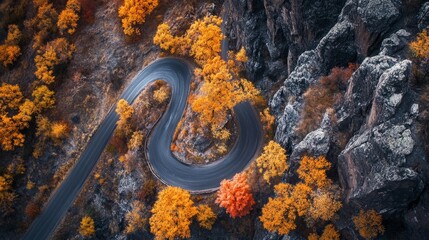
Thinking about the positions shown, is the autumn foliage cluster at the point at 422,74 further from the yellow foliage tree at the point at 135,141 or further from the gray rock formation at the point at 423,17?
the yellow foliage tree at the point at 135,141

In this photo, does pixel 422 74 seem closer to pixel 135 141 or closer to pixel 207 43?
pixel 207 43

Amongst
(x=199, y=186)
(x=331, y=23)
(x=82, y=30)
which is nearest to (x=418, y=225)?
(x=331, y=23)

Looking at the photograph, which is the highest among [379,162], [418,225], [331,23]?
[331,23]

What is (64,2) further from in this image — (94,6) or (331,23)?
(331,23)

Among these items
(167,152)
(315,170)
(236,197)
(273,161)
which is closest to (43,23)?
(167,152)

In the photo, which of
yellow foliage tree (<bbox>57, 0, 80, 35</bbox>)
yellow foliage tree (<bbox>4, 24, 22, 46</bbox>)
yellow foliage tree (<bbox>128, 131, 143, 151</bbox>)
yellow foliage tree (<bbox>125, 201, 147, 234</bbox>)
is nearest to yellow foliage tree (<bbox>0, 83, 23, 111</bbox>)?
yellow foliage tree (<bbox>4, 24, 22, 46</bbox>)

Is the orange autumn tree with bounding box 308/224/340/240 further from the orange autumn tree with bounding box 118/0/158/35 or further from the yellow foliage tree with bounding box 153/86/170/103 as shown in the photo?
the orange autumn tree with bounding box 118/0/158/35
